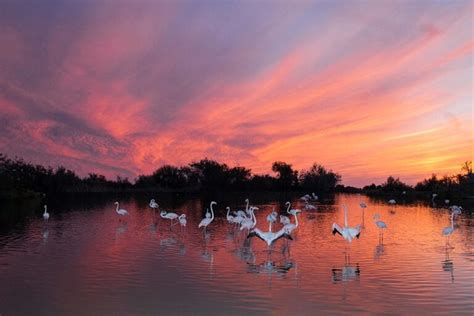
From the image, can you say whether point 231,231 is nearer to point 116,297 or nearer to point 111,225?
point 111,225

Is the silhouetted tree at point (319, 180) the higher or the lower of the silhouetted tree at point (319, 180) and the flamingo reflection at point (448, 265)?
the higher

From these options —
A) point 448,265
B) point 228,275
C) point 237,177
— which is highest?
point 237,177

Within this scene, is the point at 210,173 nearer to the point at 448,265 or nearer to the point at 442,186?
the point at 442,186

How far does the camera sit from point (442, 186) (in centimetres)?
5988

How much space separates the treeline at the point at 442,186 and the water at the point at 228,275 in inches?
1536

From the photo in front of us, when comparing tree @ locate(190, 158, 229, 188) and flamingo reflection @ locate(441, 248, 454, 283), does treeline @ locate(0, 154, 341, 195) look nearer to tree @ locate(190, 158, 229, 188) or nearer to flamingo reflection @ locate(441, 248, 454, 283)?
tree @ locate(190, 158, 229, 188)

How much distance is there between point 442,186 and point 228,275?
2201 inches

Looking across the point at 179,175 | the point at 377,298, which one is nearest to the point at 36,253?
the point at 377,298

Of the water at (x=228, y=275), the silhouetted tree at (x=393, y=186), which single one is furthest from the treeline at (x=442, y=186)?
the water at (x=228, y=275)

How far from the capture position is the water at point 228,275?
8211 mm

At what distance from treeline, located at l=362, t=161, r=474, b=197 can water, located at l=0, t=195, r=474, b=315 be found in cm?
3900

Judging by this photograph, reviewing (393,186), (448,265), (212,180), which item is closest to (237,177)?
(212,180)

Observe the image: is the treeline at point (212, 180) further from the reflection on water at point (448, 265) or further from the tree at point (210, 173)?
the reflection on water at point (448, 265)

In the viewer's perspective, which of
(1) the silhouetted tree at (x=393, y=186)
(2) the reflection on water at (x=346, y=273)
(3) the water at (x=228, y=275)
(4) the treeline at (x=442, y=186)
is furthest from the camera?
(1) the silhouetted tree at (x=393, y=186)
